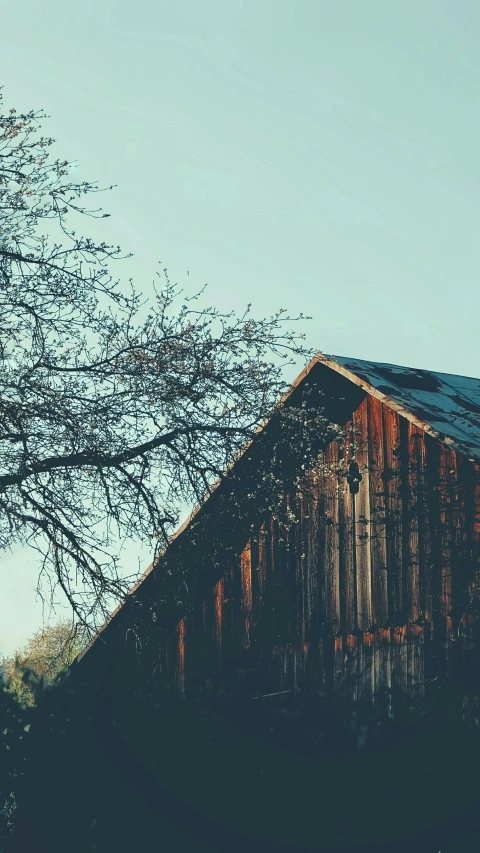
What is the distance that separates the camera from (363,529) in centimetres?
1174

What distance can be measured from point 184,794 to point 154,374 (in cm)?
453

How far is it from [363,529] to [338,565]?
24.6 inches

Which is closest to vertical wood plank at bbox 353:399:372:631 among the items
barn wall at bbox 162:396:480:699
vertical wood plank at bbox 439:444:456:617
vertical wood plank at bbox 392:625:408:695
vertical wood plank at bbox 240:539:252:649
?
barn wall at bbox 162:396:480:699

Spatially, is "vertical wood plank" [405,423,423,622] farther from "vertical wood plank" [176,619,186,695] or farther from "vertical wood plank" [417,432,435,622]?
"vertical wood plank" [176,619,186,695]

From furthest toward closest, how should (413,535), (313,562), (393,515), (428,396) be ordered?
(313,562) < (428,396) < (393,515) < (413,535)

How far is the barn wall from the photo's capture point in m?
10.4

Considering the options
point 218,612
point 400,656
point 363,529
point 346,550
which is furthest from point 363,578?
point 218,612

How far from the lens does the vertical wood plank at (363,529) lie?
37.6 feet

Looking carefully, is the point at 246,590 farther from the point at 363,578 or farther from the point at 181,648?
the point at 363,578

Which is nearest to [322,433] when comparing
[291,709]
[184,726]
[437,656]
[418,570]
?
[418,570]

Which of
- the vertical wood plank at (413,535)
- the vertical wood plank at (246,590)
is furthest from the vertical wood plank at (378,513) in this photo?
the vertical wood plank at (246,590)

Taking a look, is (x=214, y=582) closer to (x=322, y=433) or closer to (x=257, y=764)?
(x=322, y=433)

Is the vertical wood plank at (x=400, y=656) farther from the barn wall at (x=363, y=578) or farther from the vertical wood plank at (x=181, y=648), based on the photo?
the vertical wood plank at (x=181, y=648)

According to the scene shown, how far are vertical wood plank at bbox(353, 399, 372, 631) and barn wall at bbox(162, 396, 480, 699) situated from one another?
1 centimetres
